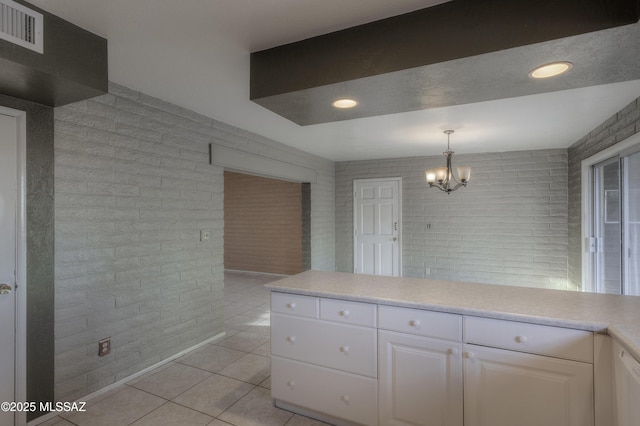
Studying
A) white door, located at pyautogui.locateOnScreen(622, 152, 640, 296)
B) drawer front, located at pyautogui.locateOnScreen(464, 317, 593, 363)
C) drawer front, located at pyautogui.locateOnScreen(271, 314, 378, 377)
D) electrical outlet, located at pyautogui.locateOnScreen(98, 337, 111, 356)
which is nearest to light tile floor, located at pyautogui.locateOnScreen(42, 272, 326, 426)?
electrical outlet, located at pyautogui.locateOnScreen(98, 337, 111, 356)

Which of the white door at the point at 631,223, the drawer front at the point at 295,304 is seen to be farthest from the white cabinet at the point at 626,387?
the white door at the point at 631,223

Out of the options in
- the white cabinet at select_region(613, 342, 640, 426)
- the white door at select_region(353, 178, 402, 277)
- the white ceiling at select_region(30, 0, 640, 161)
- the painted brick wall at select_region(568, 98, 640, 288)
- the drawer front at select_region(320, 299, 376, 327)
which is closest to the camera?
the white cabinet at select_region(613, 342, 640, 426)

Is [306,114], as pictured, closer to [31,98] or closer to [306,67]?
[306,67]

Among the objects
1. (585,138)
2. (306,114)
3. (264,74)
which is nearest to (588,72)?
(306,114)

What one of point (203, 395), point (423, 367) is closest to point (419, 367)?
point (423, 367)

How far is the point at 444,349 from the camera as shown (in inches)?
64.8

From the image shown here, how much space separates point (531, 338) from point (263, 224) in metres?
5.87

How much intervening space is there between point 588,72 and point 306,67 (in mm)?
1478

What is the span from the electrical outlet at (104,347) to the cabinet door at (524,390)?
8.07ft

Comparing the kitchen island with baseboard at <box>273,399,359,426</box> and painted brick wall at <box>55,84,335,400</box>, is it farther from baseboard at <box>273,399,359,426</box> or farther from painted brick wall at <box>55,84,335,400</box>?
painted brick wall at <box>55,84,335,400</box>

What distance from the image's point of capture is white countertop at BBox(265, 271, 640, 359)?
1.40m

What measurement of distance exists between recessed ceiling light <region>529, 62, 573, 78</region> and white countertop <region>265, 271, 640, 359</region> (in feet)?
3.90

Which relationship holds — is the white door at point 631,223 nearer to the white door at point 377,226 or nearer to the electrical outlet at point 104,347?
the white door at point 377,226

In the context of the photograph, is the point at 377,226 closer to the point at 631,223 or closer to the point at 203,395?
the point at 631,223
